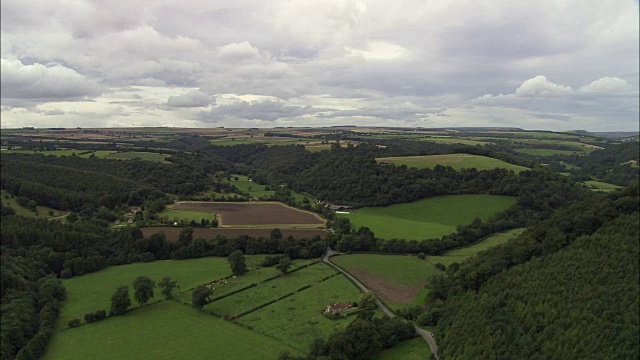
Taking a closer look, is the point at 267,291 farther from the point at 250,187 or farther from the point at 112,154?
the point at 112,154

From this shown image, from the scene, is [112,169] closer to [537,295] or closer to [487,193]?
[487,193]

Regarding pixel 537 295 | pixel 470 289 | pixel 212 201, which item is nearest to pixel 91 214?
pixel 212 201

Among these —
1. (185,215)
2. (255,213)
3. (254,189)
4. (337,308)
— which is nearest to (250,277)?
(337,308)

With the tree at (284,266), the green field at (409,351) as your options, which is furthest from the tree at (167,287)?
the green field at (409,351)

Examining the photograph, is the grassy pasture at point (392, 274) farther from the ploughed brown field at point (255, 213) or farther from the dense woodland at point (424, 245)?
the ploughed brown field at point (255, 213)

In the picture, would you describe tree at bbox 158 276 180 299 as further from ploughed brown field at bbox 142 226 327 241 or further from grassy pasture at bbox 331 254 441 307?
grassy pasture at bbox 331 254 441 307
